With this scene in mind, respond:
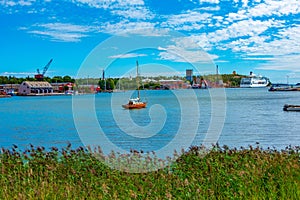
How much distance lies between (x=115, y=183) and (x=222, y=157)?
367 centimetres

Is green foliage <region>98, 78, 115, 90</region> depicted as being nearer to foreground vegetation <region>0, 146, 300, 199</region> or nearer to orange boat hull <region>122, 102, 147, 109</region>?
orange boat hull <region>122, 102, 147, 109</region>

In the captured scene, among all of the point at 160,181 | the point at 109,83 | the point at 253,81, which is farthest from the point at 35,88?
the point at 160,181

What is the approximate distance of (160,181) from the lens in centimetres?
790

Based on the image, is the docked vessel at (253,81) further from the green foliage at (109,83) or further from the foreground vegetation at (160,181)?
the foreground vegetation at (160,181)

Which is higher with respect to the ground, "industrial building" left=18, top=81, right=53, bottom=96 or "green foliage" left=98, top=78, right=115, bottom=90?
"green foliage" left=98, top=78, right=115, bottom=90

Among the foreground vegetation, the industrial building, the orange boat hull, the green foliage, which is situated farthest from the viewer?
the industrial building

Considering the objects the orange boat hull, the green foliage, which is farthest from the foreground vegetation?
the orange boat hull

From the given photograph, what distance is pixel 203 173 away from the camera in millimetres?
9000

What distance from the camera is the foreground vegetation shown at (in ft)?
22.0

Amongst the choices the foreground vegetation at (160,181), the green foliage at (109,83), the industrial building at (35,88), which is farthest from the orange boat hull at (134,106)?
the industrial building at (35,88)

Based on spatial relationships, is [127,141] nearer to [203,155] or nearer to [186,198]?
[203,155]

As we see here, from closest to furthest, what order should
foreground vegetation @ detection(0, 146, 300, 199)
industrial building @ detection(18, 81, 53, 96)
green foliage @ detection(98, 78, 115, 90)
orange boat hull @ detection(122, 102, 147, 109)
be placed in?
foreground vegetation @ detection(0, 146, 300, 199), green foliage @ detection(98, 78, 115, 90), orange boat hull @ detection(122, 102, 147, 109), industrial building @ detection(18, 81, 53, 96)

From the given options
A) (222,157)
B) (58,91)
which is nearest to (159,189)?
(222,157)

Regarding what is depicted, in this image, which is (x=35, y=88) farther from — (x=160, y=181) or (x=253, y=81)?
(x=160, y=181)
